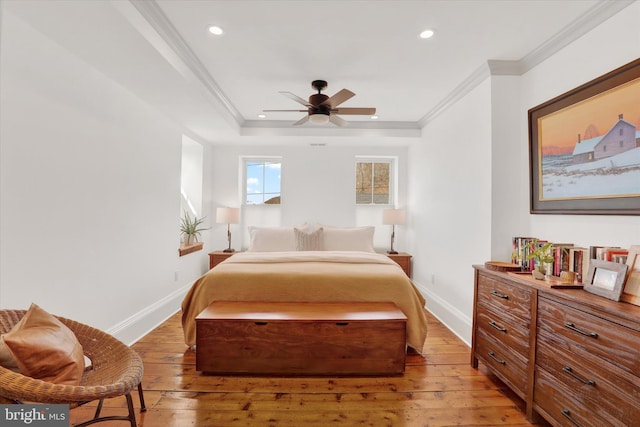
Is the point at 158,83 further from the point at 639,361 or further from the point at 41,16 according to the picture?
the point at 639,361

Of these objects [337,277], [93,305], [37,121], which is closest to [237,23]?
[37,121]

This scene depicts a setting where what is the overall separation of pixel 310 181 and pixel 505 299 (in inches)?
137

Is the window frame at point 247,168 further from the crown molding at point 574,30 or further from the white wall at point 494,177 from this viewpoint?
the crown molding at point 574,30

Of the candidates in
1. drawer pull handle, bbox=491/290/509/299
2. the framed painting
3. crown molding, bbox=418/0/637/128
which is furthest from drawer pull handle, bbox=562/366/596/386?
crown molding, bbox=418/0/637/128

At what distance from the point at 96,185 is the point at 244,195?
A: 2.87 m

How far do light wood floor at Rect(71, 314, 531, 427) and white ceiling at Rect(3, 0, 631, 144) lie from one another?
2.29 metres

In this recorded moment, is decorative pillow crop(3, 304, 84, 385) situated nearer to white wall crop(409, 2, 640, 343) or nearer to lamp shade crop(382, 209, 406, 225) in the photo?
white wall crop(409, 2, 640, 343)

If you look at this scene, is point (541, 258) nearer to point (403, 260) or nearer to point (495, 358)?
point (495, 358)

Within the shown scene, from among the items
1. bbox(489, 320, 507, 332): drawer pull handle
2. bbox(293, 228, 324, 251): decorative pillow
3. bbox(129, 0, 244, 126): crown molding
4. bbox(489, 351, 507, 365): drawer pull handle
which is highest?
bbox(129, 0, 244, 126): crown molding

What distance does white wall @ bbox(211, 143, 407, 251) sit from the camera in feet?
16.4

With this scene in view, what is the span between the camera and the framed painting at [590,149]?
167 cm

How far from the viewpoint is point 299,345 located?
2.24 m

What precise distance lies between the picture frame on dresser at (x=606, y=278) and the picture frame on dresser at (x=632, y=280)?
3cm

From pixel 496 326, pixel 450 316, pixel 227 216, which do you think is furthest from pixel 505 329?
pixel 227 216
